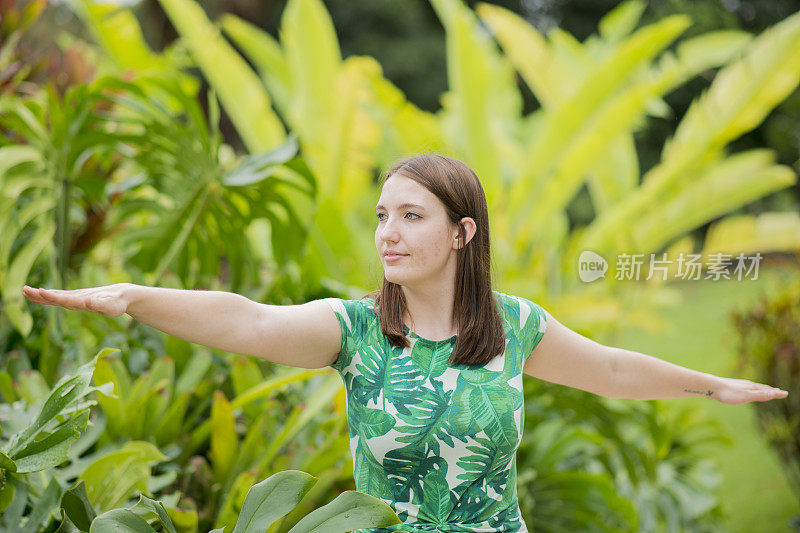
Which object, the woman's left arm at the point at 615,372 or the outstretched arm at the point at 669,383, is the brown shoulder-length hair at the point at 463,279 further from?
the outstretched arm at the point at 669,383

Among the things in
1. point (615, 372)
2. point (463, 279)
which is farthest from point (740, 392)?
point (463, 279)

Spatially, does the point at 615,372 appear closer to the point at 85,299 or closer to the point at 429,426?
the point at 429,426

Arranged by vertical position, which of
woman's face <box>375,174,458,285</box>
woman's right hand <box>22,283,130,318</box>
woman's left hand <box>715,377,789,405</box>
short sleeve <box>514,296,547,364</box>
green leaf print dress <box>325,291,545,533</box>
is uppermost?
woman's face <box>375,174,458,285</box>

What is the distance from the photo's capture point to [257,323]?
1242mm

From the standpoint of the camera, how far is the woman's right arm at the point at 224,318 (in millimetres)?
1103

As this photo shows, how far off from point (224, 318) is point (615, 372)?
0.73 m

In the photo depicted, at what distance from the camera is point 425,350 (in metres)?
1.32

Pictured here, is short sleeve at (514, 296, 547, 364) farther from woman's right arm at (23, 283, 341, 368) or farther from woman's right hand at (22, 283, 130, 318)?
woman's right hand at (22, 283, 130, 318)

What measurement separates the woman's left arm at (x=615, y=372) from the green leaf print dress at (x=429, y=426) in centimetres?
12

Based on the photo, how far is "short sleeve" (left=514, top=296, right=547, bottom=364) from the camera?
1.39 m

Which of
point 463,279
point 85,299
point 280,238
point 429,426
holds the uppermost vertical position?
point 280,238

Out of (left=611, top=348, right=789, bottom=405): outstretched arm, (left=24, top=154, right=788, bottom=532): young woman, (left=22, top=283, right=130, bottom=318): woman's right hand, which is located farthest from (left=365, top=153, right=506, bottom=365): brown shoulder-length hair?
(left=22, top=283, right=130, bottom=318): woman's right hand

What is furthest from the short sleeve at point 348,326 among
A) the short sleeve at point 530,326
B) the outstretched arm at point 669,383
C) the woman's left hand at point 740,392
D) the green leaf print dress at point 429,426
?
the woman's left hand at point 740,392

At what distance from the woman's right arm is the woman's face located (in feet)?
0.50
